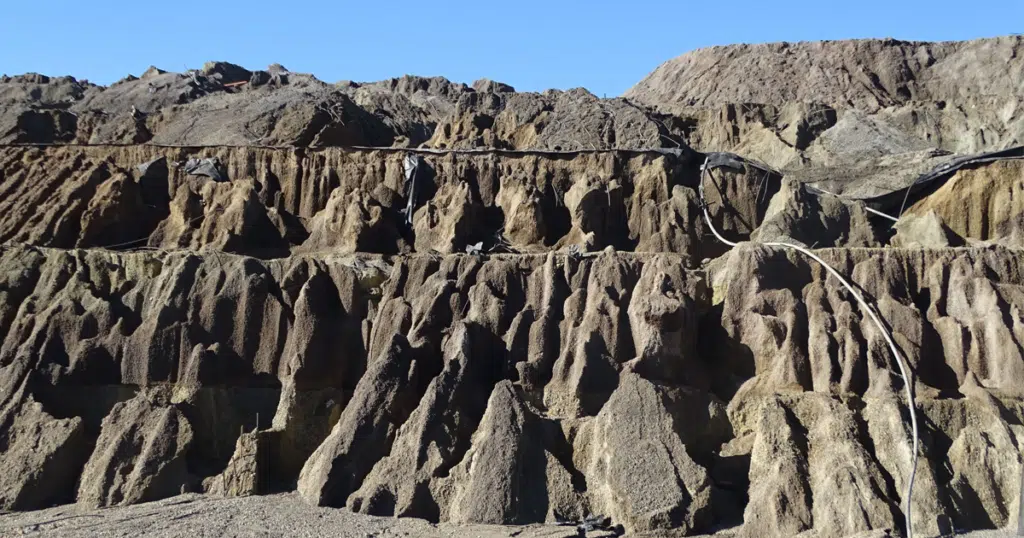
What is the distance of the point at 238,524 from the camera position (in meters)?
20.1

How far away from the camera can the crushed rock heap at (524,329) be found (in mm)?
20656

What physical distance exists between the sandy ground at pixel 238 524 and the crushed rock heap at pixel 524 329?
0.50 metres

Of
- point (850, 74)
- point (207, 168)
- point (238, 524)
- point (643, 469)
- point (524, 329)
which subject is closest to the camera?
point (238, 524)

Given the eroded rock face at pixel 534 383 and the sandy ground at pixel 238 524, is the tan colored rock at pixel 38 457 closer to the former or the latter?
the eroded rock face at pixel 534 383

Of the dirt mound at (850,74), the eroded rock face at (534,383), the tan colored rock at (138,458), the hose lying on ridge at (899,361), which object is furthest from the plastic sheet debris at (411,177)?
the dirt mound at (850,74)

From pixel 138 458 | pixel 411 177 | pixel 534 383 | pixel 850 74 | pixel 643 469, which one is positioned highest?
pixel 850 74

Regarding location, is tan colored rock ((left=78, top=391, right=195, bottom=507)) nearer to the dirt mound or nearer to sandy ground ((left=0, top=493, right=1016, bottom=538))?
sandy ground ((left=0, top=493, right=1016, bottom=538))

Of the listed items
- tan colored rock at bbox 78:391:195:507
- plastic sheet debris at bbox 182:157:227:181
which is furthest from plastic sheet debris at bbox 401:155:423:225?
tan colored rock at bbox 78:391:195:507

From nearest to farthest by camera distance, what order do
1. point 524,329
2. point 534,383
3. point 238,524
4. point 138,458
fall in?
point 238,524
point 138,458
point 534,383
point 524,329

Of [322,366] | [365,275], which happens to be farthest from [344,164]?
[322,366]

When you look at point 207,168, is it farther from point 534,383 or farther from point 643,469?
point 643,469

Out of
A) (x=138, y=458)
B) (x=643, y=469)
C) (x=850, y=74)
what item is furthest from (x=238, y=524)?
(x=850, y=74)

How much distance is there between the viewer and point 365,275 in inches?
1113

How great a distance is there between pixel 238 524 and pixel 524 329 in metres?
8.18
